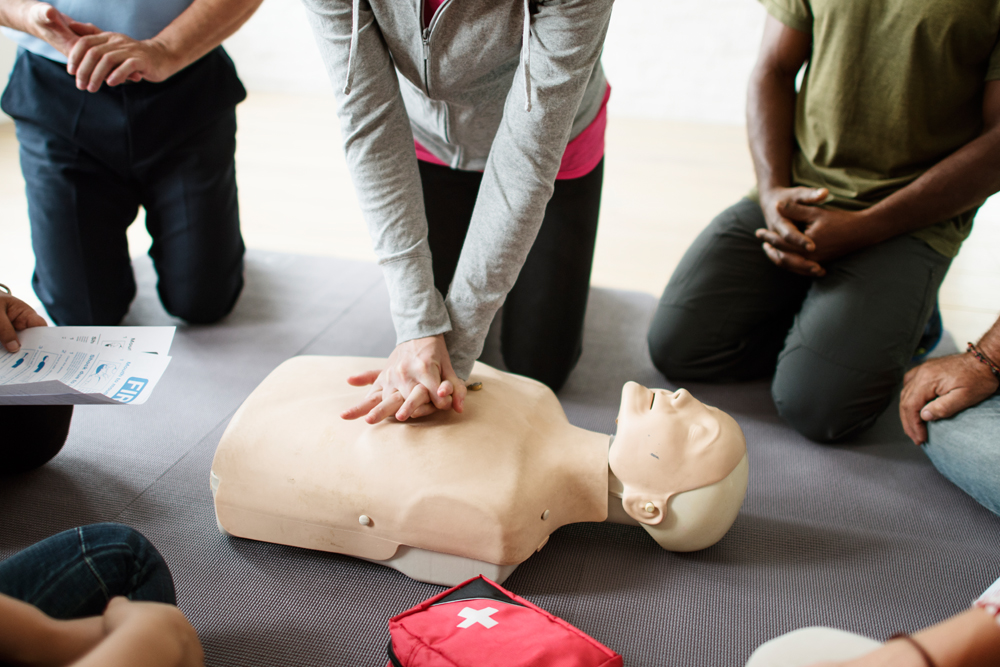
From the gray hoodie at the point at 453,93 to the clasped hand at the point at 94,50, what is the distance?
0.55 meters

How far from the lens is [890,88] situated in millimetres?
1395

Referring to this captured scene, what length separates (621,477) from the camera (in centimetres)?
107

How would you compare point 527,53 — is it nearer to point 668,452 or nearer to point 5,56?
point 668,452

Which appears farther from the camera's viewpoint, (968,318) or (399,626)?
(968,318)

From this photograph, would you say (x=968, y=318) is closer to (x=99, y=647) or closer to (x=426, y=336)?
(x=426, y=336)

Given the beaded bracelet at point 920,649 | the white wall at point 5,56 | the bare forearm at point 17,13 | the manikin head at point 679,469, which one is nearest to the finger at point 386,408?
the manikin head at point 679,469

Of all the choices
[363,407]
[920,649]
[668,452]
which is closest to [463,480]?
[363,407]

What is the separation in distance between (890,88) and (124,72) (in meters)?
1.57

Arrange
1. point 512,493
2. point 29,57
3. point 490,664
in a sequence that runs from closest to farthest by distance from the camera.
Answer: point 490,664 < point 512,493 < point 29,57

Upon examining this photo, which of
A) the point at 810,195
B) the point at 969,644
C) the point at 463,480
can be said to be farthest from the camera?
the point at 810,195

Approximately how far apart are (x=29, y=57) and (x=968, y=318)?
2.62m

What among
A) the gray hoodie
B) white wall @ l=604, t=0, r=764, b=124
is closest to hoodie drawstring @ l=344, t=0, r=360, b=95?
the gray hoodie

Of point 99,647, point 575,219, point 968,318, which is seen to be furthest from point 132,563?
point 968,318

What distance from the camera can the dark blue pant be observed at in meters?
1.60
